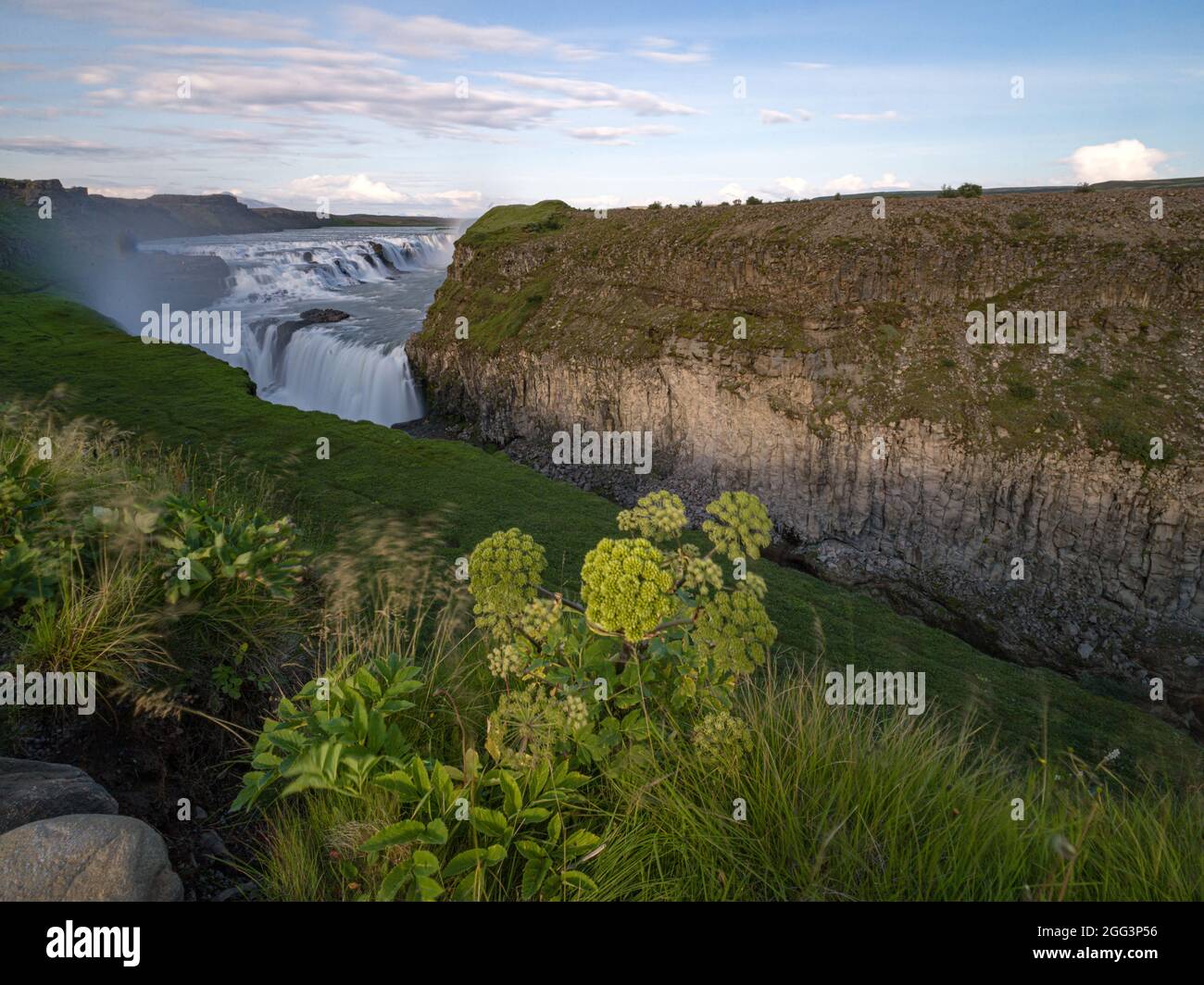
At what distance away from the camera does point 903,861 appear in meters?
3.19

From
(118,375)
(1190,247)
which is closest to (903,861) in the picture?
(118,375)

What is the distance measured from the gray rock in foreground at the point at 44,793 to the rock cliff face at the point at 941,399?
17090mm

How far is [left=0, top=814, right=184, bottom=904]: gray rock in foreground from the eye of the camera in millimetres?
3098

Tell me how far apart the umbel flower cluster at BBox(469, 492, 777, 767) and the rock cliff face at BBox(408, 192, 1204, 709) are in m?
15.2

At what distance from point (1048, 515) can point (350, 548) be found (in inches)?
644

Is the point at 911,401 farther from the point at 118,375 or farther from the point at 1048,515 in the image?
the point at 118,375

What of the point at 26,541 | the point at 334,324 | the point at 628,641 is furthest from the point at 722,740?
the point at 334,324

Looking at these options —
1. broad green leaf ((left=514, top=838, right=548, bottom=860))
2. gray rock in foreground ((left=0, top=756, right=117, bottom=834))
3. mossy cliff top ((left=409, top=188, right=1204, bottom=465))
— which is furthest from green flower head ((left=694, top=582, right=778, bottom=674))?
mossy cliff top ((left=409, top=188, right=1204, bottom=465))

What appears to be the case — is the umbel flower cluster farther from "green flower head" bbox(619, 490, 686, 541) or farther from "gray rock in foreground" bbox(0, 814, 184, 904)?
"gray rock in foreground" bbox(0, 814, 184, 904)

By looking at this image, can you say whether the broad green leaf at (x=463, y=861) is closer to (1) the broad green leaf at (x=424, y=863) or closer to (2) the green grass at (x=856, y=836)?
(1) the broad green leaf at (x=424, y=863)

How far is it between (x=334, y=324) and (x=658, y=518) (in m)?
35.5

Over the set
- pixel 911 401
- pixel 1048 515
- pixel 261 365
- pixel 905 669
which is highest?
pixel 261 365

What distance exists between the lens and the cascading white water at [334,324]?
3102 cm

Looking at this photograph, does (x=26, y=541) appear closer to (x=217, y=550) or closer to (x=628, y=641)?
(x=217, y=550)
